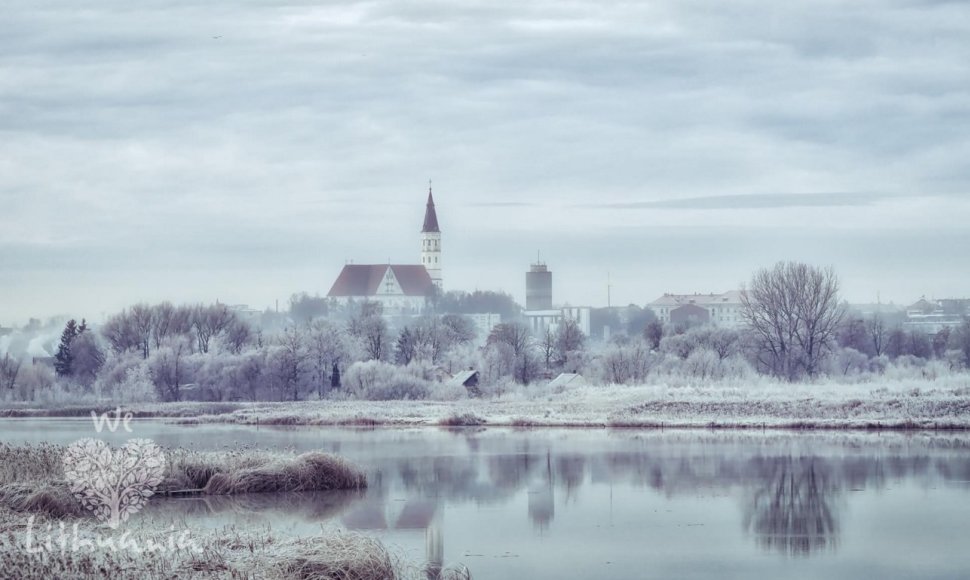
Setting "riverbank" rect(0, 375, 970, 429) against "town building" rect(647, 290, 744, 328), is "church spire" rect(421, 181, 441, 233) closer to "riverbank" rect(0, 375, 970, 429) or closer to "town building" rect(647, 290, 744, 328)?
"town building" rect(647, 290, 744, 328)

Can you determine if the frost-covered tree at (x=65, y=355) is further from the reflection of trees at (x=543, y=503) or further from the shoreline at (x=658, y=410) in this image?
the reflection of trees at (x=543, y=503)

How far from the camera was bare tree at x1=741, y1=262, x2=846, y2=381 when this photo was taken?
56.3 m

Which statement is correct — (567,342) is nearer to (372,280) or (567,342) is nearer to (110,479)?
(110,479)

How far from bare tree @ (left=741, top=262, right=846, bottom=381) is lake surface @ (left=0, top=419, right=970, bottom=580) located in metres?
26.0

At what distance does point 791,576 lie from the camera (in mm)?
12945

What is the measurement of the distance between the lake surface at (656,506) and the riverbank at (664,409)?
403cm

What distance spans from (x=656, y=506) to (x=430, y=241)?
146053 millimetres

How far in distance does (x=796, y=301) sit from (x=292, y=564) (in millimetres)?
48888

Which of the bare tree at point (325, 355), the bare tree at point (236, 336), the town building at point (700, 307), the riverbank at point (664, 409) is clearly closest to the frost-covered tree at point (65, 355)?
the bare tree at point (236, 336)

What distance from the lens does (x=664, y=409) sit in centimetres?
3850

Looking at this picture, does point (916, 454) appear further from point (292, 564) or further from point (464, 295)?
point (464, 295)

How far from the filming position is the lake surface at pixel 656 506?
14.0m

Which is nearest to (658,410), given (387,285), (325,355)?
(325,355)

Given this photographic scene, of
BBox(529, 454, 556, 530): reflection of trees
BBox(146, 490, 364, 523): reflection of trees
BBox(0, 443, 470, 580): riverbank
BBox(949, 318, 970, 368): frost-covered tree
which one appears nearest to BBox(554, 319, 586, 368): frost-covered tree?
BBox(949, 318, 970, 368): frost-covered tree
